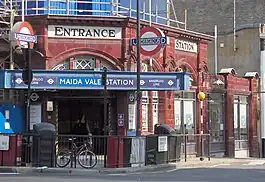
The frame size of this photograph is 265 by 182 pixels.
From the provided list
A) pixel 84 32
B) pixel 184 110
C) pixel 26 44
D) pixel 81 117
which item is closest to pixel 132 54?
pixel 84 32

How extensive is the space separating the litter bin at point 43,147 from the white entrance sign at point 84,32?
212 inches

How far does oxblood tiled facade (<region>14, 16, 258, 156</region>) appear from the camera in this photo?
87.5ft

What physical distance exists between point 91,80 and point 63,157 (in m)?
4.15

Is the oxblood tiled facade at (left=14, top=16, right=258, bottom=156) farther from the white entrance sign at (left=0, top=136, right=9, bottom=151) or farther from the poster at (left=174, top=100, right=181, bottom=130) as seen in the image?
the white entrance sign at (left=0, top=136, right=9, bottom=151)

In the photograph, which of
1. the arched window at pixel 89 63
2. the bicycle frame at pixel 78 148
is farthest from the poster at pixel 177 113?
the bicycle frame at pixel 78 148

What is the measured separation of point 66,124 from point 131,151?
19.2 feet

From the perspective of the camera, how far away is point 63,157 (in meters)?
23.1

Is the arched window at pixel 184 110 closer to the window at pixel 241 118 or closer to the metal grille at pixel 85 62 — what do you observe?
the window at pixel 241 118

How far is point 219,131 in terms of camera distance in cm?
3556

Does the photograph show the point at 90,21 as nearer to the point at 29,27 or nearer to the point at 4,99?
the point at 29,27

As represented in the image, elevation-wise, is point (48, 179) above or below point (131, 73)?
below

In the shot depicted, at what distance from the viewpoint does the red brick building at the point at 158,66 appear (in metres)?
26.8

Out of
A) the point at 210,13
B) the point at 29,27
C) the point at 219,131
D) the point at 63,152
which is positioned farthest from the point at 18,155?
the point at 210,13

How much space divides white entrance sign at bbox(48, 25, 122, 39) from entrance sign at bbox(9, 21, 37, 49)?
1239mm
